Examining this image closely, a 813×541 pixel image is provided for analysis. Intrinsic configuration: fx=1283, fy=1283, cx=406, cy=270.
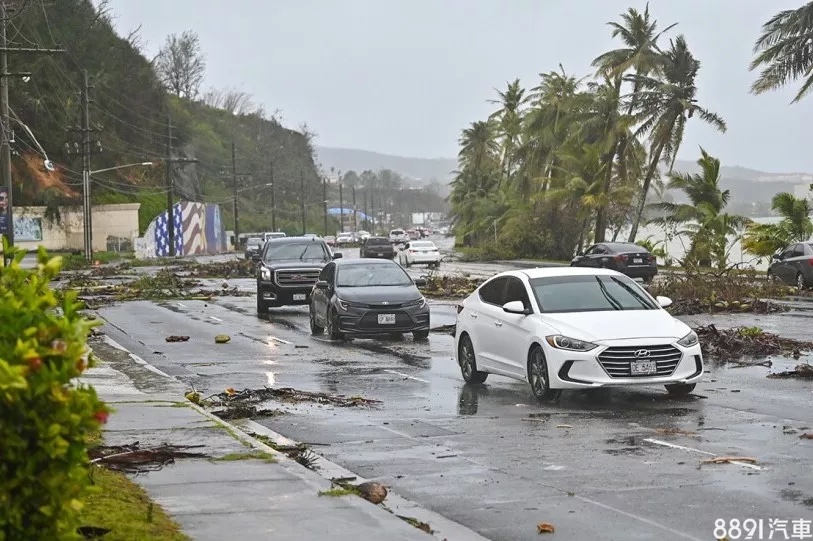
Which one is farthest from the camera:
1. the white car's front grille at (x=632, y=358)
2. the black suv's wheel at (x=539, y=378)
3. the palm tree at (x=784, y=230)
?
the palm tree at (x=784, y=230)

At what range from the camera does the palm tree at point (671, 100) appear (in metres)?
65.4

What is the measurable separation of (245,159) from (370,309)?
145837 millimetres

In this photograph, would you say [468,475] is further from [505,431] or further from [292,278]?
[292,278]

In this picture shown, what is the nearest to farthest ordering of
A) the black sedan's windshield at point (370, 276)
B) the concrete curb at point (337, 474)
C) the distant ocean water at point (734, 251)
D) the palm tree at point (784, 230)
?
1. the concrete curb at point (337, 474)
2. the black sedan's windshield at point (370, 276)
3. the palm tree at point (784, 230)
4. the distant ocean water at point (734, 251)

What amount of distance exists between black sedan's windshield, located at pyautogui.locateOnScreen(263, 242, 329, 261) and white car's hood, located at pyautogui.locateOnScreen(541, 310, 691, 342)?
18.9 m

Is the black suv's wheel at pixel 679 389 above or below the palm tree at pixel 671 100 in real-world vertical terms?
below

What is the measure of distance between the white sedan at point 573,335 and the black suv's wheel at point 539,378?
0.01 metres

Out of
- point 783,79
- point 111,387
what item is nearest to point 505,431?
point 111,387

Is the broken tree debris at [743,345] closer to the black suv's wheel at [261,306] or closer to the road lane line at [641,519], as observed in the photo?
the road lane line at [641,519]

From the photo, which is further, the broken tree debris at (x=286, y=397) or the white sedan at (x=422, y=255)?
the white sedan at (x=422, y=255)

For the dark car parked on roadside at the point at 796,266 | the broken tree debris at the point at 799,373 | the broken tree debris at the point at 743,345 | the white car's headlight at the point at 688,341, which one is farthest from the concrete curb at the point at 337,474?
the dark car parked on roadside at the point at 796,266

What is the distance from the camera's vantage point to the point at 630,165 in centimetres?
7350

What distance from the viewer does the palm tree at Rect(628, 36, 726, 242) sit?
6544 cm

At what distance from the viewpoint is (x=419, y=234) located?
160 m
